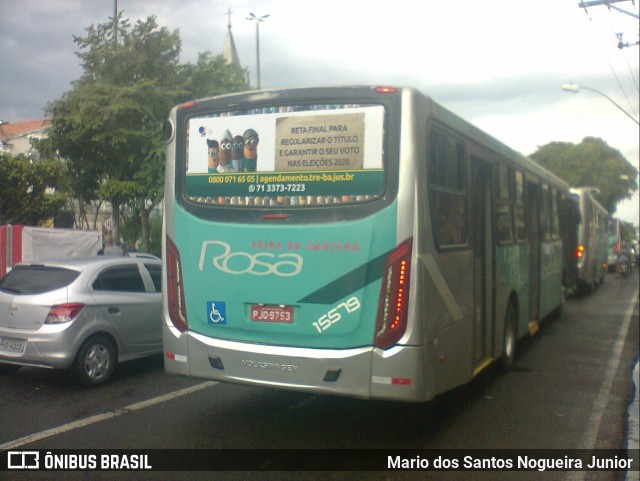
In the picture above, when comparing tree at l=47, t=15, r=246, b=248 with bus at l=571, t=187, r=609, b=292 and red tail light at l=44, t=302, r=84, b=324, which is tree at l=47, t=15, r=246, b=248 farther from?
red tail light at l=44, t=302, r=84, b=324

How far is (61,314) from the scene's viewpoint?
8133 mm

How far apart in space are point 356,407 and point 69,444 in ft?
9.81

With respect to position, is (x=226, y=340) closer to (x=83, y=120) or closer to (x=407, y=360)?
(x=407, y=360)

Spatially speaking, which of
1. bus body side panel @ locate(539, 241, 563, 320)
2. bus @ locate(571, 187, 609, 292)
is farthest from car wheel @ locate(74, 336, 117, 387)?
bus @ locate(571, 187, 609, 292)

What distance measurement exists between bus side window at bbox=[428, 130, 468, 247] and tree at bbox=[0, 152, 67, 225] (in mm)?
21302

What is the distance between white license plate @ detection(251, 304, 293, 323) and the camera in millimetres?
5961

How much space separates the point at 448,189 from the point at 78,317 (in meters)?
4.63

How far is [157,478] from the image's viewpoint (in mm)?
5242

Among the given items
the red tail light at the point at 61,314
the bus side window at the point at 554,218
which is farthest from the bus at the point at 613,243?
the red tail light at the point at 61,314

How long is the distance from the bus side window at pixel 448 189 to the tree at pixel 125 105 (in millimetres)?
15360

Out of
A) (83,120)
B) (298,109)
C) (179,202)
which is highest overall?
(83,120)

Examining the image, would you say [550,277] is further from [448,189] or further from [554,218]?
[448,189]

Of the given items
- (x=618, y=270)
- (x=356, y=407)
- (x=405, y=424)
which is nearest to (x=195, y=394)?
(x=356, y=407)

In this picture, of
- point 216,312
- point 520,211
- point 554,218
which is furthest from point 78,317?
point 554,218
